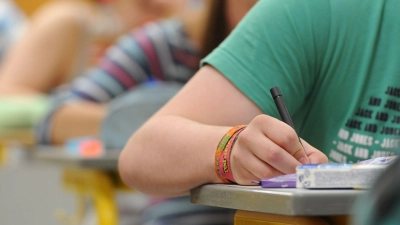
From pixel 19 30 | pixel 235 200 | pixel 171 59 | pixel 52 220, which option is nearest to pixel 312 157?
pixel 235 200

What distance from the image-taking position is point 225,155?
64 cm

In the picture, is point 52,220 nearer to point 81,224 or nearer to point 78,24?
point 81,224

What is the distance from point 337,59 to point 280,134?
20cm

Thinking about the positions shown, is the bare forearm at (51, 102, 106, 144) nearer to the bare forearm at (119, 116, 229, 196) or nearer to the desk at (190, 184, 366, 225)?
the bare forearm at (119, 116, 229, 196)

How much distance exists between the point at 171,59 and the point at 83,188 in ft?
1.23

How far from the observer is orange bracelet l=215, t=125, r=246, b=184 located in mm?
631

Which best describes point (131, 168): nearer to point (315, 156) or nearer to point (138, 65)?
point (315, 156)

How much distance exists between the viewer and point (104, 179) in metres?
1.50

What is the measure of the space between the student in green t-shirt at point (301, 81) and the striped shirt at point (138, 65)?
2.77 feet

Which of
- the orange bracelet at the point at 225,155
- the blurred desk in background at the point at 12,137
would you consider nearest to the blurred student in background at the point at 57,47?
the blurred desk in background at the point at 12,137

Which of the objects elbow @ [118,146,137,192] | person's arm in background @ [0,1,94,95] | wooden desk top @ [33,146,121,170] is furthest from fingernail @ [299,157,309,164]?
person's arm in background @ [0,1,94,95]

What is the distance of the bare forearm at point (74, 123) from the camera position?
1.74 m

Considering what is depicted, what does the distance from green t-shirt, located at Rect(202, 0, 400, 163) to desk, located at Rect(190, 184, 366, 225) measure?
7.4 inches

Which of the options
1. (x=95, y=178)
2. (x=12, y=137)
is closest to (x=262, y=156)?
(x=95, y=178)
